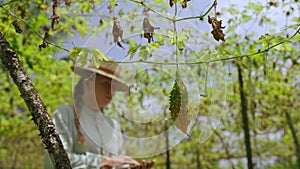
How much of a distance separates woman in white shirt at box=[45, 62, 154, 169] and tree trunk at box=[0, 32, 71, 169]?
53.7 inches

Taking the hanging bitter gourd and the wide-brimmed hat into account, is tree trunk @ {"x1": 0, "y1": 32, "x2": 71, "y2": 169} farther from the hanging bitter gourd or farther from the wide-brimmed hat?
the wide-brimmed hat

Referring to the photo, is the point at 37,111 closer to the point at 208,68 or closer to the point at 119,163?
the point at 208,68

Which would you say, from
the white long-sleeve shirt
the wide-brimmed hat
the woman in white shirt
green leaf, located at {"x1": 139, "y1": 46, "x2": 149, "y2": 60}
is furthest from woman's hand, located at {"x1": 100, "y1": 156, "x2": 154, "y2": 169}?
green leaf, located at {"x1": 139, "y1": 46, "x2": 149, "y2": 60}

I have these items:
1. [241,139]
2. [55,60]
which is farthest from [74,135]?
[241,139]

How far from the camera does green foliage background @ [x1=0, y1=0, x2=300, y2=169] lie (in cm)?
186

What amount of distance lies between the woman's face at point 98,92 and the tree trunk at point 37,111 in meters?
1.44

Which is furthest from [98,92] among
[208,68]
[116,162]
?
[208,68]

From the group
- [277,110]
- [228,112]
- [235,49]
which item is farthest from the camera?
[228,112]

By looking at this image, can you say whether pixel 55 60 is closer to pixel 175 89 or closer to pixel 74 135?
pixel 74 135

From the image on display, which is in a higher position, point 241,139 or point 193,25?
point 193,25

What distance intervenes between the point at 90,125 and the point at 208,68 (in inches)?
48.5

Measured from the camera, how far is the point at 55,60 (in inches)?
201

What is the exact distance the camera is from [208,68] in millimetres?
1838

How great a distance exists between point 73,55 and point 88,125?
56.1 inches
